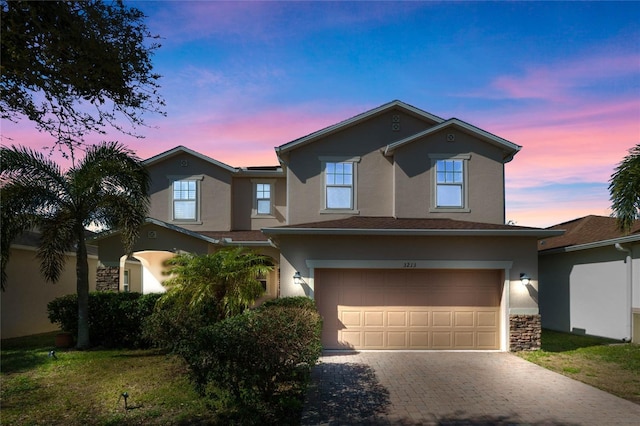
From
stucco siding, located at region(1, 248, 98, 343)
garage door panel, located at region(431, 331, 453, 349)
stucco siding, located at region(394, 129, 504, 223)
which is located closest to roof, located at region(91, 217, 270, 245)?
stucco siding, located at region(1, 248, 98, 343)

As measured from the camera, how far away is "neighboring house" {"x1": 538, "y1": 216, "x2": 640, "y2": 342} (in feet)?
49.5

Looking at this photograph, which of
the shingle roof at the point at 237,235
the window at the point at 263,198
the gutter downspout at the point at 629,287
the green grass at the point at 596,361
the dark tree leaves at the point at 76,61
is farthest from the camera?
the window at the point at 263,198

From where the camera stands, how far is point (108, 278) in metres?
16.7

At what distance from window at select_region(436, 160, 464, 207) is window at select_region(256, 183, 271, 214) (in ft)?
23.2

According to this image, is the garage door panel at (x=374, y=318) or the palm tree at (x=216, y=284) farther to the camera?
the garage door panel at (x=374, y=318)

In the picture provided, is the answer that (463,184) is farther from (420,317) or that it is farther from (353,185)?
(420,317)

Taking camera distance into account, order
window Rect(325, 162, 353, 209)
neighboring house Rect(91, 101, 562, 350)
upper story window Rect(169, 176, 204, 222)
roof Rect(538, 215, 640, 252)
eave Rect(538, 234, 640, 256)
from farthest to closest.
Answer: upper story window Rect(169, 176, 204, 222) → roof Rect(538, 215, 640, 252) → window Rect(325, 162, 353, 209) → eave Rect(538, 234, 640, 256) → neighboring house Rect(91, 101, 562, 350)

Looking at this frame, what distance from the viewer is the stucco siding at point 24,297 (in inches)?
654

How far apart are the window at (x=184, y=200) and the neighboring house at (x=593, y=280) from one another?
1268cm

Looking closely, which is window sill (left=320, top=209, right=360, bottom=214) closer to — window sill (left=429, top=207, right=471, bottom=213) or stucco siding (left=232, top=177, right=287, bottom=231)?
window sill (left=429, top=207, right=471, bottom=213)

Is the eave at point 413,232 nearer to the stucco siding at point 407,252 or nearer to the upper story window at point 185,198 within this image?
the stucco siding at point 407,252

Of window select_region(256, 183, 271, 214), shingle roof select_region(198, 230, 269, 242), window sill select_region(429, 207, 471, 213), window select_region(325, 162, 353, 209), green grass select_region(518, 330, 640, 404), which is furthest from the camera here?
window select_region(256, 183, 271, 214)

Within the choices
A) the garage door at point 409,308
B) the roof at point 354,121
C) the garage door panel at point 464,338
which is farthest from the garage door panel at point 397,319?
the roof at point 354,121

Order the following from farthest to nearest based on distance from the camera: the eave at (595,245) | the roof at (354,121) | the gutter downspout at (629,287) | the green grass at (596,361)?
1. the roof at (354,121)
2. the gutter downspout at (629,287)
3. the eave at (595,245)
4. the green grass at (596,361)
